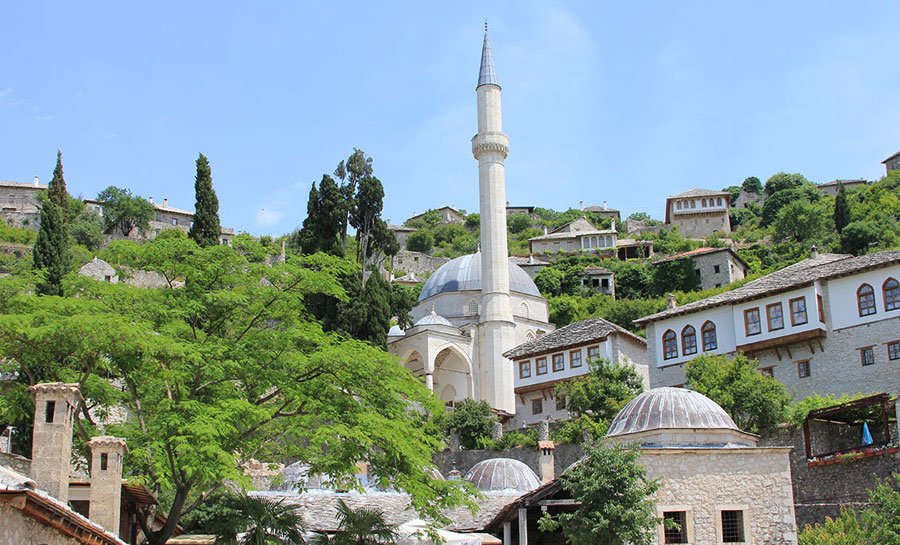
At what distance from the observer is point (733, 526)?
69.3ft

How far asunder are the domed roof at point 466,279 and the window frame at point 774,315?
67.9 feet

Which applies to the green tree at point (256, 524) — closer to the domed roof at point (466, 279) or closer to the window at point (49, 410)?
the window at point (49, 410)

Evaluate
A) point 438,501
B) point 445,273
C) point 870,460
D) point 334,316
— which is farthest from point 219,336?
point 445,273

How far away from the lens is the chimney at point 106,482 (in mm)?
14055

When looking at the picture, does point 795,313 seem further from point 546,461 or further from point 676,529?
point 676,529

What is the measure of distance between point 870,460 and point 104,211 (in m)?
77.6

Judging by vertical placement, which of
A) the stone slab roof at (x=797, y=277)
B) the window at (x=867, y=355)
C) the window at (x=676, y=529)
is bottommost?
the window at (x=676, y=529)

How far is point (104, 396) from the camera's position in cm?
1794

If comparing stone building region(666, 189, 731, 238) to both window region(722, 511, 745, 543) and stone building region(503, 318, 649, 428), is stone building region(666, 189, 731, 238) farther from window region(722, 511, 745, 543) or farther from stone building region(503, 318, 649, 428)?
window region(722, 511, 745, 543)

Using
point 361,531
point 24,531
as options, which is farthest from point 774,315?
point 24,531

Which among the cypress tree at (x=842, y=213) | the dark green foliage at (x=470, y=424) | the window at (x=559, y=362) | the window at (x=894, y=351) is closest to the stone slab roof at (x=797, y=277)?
the window at (x=894, y=351)

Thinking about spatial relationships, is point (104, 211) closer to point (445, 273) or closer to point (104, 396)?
point (445, 273)

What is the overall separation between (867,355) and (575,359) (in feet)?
38.1

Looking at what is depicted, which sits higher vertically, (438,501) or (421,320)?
(421,320)
